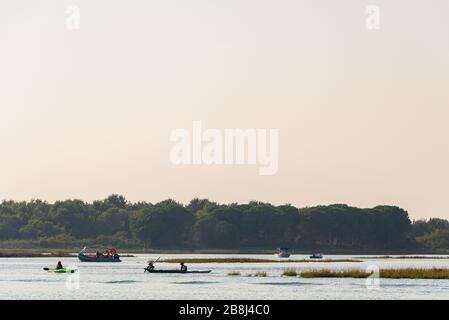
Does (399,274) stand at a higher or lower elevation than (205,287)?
higher

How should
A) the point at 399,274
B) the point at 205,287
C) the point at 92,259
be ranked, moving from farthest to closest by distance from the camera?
the point at 92,259, the point at 399,274, the point at 205,287

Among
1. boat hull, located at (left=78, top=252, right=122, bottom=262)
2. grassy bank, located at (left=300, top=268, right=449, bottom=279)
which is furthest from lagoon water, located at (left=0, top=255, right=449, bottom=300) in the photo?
boat hull, located at (left=78, top=252, right=122, bottom=262)

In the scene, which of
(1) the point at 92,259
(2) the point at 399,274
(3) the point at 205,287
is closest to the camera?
(3) the point at 205,287

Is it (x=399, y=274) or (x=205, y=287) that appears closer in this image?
(x=205, y=287)

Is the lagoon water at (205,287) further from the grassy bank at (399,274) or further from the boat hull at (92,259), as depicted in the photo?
the boat hull at (92,259)

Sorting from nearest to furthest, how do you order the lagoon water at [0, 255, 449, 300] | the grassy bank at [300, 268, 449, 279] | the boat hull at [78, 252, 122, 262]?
the lagoon water at [0, 255, 449, 300]
the grassy bank at [300, 268, 449, 279]
the boat hull at [78, 252, 122, 262]

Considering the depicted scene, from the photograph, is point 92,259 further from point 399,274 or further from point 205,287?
point 205,287

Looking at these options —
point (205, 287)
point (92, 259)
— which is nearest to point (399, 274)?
point (205, 287)

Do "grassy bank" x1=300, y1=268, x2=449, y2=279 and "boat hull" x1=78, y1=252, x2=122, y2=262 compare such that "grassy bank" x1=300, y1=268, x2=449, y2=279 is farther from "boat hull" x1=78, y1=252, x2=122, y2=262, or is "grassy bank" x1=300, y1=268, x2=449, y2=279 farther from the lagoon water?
"boat hull" x1=78, y1=252, x2=122, y2=262

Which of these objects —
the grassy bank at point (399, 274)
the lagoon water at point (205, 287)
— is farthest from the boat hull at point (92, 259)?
the grassy bank at point (399, 274)
